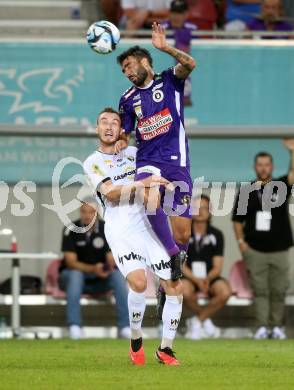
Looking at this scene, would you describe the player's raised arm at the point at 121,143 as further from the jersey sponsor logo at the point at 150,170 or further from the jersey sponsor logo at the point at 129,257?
the jersey sponsor logo at the point at 129,257

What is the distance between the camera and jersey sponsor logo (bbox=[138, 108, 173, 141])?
9.57 m

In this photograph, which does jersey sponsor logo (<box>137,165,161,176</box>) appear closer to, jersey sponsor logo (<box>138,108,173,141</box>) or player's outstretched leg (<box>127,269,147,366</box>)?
jersey sponsor logo (<box>138,108,173,141</box>)

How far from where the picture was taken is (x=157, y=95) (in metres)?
9.58

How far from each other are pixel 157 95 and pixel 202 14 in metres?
Result: 7.11

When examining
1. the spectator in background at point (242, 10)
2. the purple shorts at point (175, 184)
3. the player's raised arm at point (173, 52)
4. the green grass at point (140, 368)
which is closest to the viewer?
the green grass at point (140, 368)

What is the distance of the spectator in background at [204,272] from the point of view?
13719 millimetres

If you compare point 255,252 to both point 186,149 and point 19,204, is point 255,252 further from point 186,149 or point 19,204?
point 186,149

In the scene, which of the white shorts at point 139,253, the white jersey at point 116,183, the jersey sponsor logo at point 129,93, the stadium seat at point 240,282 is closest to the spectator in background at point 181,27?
the stadium seat at point 240,282

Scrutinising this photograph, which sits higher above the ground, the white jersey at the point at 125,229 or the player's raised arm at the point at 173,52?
the player's raised arm at the point at 173,52

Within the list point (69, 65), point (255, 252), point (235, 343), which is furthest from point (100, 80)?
point (235, 343)

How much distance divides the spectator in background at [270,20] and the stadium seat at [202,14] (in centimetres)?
65

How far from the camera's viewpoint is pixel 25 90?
14.3 m

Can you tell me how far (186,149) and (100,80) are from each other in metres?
4.98

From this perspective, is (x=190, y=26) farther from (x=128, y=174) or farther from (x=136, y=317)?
(x=136, y=317)
